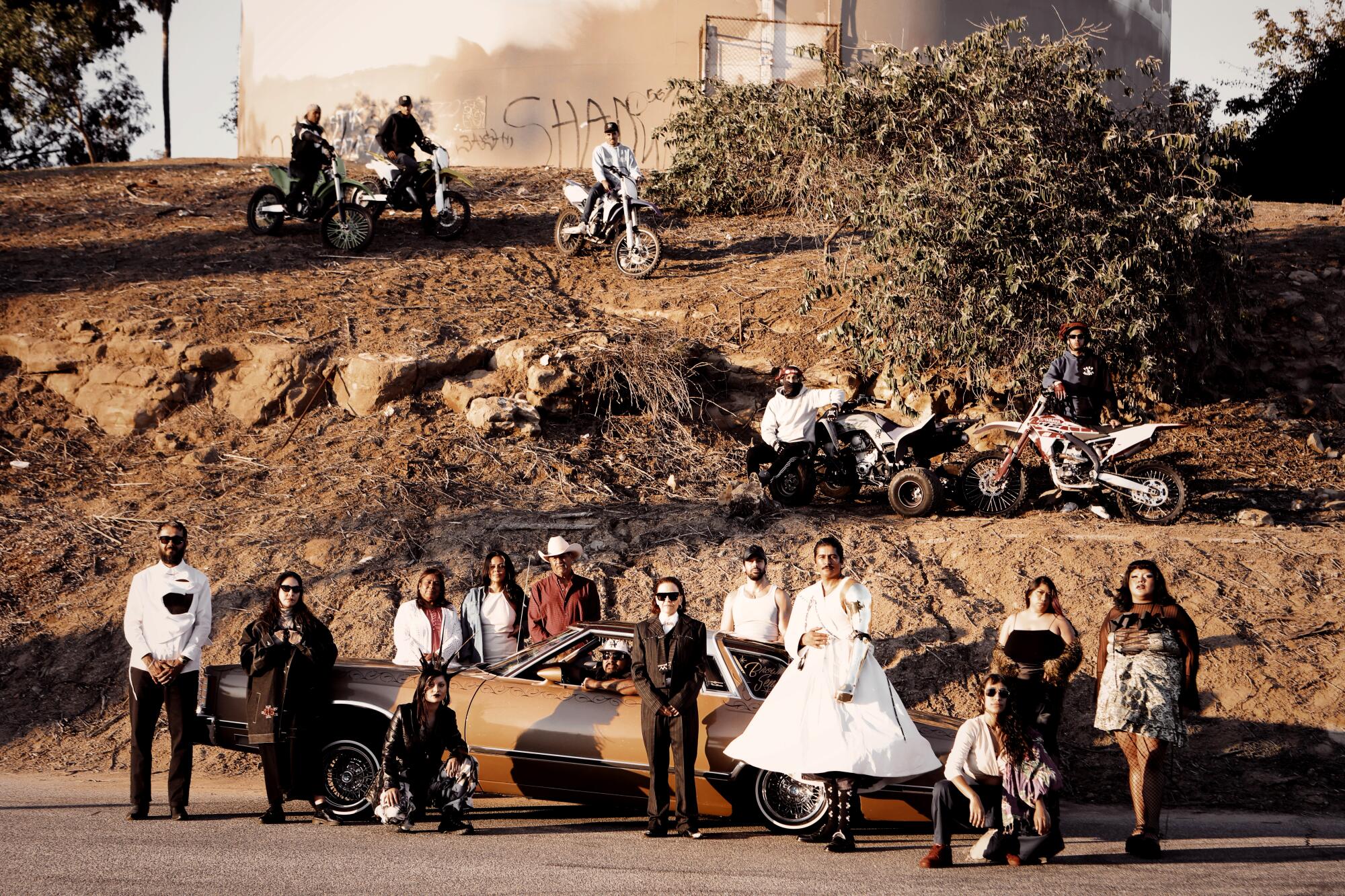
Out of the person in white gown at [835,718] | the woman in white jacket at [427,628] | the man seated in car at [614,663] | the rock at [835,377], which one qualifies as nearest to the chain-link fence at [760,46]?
the rock at [835,377]

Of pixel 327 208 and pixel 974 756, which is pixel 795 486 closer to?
pixel 974 756

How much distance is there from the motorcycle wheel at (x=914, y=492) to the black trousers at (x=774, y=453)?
962 millimetres

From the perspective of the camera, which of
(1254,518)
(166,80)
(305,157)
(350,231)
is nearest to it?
(1254,518)

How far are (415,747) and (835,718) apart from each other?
2.52m

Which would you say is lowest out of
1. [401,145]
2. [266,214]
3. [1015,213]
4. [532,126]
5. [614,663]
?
[614,663]

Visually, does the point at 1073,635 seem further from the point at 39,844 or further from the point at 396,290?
the point at 396,290

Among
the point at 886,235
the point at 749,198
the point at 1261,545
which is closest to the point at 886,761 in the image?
the point at 1261,545

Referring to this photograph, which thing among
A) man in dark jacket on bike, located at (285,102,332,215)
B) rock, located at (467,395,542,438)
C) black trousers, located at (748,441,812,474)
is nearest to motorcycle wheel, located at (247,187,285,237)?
man in dark jacket on bike, located at (285,102,332,215)

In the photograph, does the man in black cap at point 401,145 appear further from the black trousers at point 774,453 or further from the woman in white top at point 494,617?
the woman in white top at point 494,617

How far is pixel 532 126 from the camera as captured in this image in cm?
2505

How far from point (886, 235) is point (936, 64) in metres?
2.58

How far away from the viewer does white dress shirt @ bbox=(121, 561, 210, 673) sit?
26.3ft

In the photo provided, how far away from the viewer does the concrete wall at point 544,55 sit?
79.2ft

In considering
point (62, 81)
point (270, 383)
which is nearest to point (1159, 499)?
point (270, 383)
